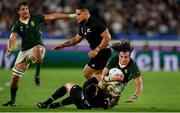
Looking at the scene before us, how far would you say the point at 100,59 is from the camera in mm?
15797

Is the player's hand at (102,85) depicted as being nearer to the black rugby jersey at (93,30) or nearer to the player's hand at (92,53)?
the player's hand at (92,53)

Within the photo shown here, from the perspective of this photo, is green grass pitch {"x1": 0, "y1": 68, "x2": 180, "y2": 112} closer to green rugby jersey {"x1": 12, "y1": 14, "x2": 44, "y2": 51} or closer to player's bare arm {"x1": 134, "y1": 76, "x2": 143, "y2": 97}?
player's bare arm {"x1": 134, "y1": 76, "x2": 143, "y2": 97}

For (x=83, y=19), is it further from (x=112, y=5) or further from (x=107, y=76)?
(x=112, y=5)

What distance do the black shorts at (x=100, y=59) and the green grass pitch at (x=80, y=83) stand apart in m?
1.08

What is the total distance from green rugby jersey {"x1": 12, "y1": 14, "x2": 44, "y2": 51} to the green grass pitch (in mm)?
1447

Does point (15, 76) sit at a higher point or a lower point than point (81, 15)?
lower

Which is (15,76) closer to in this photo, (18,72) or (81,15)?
(18,72)

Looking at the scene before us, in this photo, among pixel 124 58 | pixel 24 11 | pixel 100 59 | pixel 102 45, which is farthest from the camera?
pixel 100 59

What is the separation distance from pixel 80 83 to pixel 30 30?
6.96 metres

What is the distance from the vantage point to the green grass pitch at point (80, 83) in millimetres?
14565

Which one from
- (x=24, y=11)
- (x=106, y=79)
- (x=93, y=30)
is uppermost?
(x=24, y=11)

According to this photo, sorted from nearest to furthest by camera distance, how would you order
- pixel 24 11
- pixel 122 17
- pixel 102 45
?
pixel 102 45 < pixel 24 11 < pixel 122 17

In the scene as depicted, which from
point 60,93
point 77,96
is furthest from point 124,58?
point 60,93

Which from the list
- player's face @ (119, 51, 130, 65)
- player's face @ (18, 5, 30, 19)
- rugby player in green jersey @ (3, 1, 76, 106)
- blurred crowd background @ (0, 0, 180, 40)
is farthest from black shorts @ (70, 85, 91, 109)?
blurred crowd background @ (0, 0, 180, 40)
